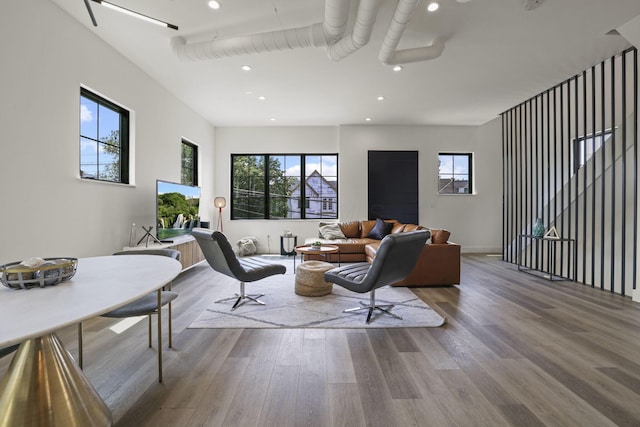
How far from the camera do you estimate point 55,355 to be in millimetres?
1367

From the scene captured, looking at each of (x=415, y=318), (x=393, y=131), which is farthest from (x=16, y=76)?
(x=393, y=131)

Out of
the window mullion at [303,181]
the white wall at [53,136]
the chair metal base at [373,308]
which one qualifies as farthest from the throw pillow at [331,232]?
the white wall at [53,136]

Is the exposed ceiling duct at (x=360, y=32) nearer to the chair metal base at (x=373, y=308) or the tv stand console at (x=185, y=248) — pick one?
the chair metal base at (x=373, y=308)

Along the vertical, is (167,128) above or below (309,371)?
above

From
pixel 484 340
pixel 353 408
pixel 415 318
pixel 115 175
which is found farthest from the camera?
pixel 115 175

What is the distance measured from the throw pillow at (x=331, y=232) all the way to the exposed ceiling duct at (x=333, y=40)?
3.60m

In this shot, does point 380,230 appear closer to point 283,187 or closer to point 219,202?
point 283,187

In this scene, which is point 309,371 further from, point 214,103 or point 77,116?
point 214,103

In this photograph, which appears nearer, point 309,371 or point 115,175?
point 309,371

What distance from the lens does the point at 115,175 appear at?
164 inches

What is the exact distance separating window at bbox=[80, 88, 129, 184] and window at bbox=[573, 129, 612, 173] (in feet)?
21.2

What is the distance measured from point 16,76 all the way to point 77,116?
0.70 m

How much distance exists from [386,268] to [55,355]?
91.7 inches

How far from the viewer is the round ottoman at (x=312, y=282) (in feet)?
12.7
